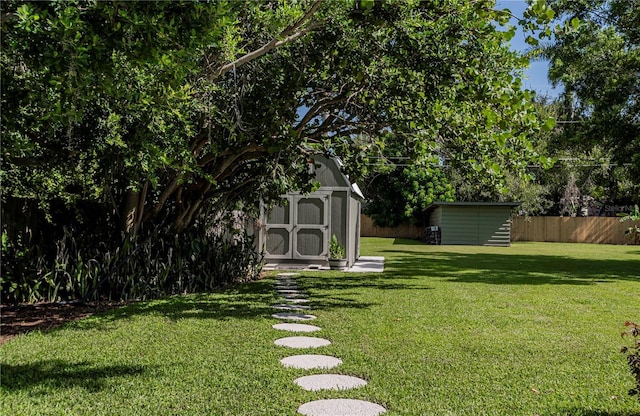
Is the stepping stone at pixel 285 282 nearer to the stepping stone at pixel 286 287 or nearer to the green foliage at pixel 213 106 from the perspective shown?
the stepping stone at pixel 286 287

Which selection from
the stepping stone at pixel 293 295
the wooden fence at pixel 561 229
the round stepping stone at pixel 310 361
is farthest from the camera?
the wooden fence at pixel 561 229

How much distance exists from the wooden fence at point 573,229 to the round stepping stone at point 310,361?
32550 millimetres

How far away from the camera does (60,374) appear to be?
4.03 m

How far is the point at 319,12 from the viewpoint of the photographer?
5.86m

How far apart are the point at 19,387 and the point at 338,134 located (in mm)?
6278

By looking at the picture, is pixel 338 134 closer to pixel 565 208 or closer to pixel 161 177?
pixel 161 177

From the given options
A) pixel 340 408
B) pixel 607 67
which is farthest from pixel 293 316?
pixel 607 67

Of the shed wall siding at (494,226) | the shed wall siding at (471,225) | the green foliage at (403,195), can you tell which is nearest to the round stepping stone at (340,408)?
the shed wall siding at (471,225)

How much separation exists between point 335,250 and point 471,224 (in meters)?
18.0

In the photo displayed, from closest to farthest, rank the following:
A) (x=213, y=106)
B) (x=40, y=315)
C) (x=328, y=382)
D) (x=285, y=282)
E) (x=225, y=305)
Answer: (x=328, y=382)
(x=40, y=315)
(x=213, y=106)
(x=225, y=305)
(x=285, y=282)

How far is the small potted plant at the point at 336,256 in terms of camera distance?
44.2 ft

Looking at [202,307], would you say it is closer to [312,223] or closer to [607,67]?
[312,223]

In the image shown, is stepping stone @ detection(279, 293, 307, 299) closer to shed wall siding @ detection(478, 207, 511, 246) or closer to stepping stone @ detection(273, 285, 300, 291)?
stepping stone @ detection(273, 285, 300, 291)

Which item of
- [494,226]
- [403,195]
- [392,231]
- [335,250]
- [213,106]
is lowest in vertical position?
[335,250]
